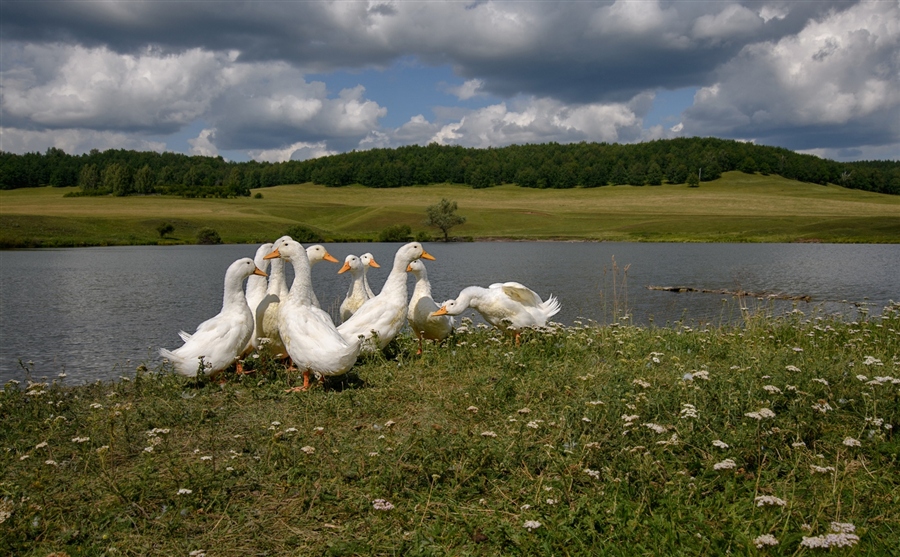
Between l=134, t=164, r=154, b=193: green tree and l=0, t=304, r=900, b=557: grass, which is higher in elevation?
l=134, t=164, r=154, b=193: green tree

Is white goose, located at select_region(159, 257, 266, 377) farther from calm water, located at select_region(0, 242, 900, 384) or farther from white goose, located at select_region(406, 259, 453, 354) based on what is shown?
calm water, located at select_region(0, 242, 900, 384)

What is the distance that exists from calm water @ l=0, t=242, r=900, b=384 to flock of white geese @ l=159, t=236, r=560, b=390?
3666 mm

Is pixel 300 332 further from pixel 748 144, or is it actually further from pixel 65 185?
pixel 748 144

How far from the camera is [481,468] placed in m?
5.62

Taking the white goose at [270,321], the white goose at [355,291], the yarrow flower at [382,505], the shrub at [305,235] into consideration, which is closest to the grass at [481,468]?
the yarrow flower at [382,505]

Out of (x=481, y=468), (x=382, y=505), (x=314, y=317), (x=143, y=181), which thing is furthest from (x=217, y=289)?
(x=143, y=181)

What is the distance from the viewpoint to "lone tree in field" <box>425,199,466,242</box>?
90750 mm

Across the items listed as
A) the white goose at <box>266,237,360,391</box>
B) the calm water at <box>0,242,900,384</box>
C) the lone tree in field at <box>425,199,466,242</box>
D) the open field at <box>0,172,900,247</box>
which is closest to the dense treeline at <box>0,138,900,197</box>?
the open field at <box>0,172,900,247</box>

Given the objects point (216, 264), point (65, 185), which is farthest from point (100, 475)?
point (65, 185)

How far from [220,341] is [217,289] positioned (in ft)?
74.0

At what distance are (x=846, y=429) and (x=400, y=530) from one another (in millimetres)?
4223

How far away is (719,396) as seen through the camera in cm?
652

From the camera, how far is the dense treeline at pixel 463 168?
138 m

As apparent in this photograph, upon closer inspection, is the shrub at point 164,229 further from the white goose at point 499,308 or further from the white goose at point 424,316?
the white goose at point 499,308
